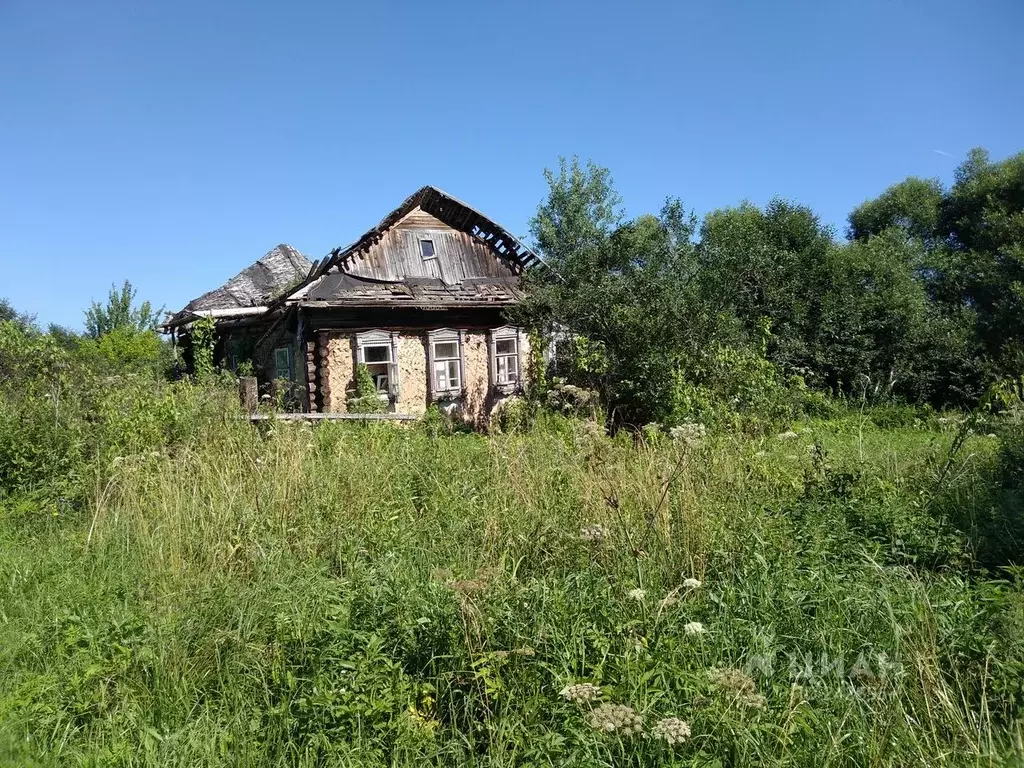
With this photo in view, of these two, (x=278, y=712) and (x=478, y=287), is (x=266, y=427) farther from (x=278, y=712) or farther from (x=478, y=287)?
(x=478, y=287)

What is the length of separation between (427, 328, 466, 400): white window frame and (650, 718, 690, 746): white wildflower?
13127mm

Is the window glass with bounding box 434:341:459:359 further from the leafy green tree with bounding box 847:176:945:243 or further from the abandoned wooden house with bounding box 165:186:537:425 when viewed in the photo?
the leafy green tree with bounding box 847:176:945:243

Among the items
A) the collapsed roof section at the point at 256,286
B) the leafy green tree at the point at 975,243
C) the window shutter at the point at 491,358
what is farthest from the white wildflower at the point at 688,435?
the collapsed roof section at the point at 256,286

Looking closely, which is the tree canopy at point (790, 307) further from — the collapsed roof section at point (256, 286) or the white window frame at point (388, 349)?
the collapsed roof section at point (256, 286)

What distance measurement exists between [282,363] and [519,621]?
13.9m

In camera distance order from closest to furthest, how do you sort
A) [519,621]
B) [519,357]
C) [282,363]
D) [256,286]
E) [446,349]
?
[519,621] → [446,349] → [282,363] → [519,357] → [256,286]

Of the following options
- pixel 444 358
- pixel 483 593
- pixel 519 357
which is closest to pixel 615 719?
pixel 483 593

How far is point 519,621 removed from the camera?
2926mm

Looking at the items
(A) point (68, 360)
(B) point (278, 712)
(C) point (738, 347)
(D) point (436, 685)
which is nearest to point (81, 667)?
(B) point (278, 712)

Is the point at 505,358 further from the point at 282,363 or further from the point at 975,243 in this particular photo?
the point at 975,243

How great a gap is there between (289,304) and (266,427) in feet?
22.3

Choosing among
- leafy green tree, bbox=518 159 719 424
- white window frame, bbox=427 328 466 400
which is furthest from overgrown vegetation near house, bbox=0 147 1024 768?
white window frame, bbox=427 328 466 400

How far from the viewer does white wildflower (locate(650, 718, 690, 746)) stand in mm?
2184

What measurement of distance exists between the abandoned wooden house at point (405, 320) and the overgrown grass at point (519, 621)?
8946 mm
